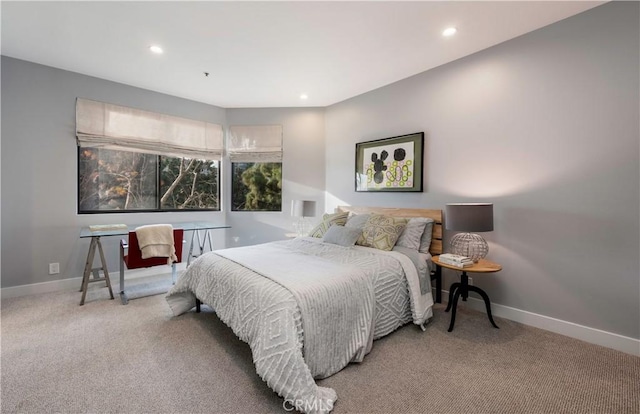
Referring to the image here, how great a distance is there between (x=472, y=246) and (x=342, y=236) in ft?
4.15

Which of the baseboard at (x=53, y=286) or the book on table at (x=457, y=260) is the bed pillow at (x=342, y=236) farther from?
the baseboard at (x=53, y=286)

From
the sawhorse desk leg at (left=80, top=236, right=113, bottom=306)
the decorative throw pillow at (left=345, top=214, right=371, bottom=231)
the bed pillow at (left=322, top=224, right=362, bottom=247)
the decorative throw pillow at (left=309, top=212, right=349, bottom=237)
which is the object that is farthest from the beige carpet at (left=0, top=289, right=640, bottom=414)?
the decorative throw pillow at (left=309, top=212, right=349, bottom=237)

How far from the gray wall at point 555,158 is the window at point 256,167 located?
2.56 metres

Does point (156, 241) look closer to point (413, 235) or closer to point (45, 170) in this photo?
point (45, 170)

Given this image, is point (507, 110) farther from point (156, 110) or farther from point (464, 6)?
point (156, 110)

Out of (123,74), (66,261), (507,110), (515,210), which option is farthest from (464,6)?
(66,261)

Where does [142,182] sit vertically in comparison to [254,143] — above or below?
below

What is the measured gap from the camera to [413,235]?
9.95 ft

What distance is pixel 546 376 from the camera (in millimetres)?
1806

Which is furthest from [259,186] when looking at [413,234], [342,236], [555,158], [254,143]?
[555,158]

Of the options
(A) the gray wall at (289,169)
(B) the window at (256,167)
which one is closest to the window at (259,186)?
(B) the window at (256,167)

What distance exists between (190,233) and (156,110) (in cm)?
189

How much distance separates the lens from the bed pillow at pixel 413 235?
9.85ft

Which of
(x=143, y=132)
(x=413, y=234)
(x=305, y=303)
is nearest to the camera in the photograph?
(x=305, y=303)
